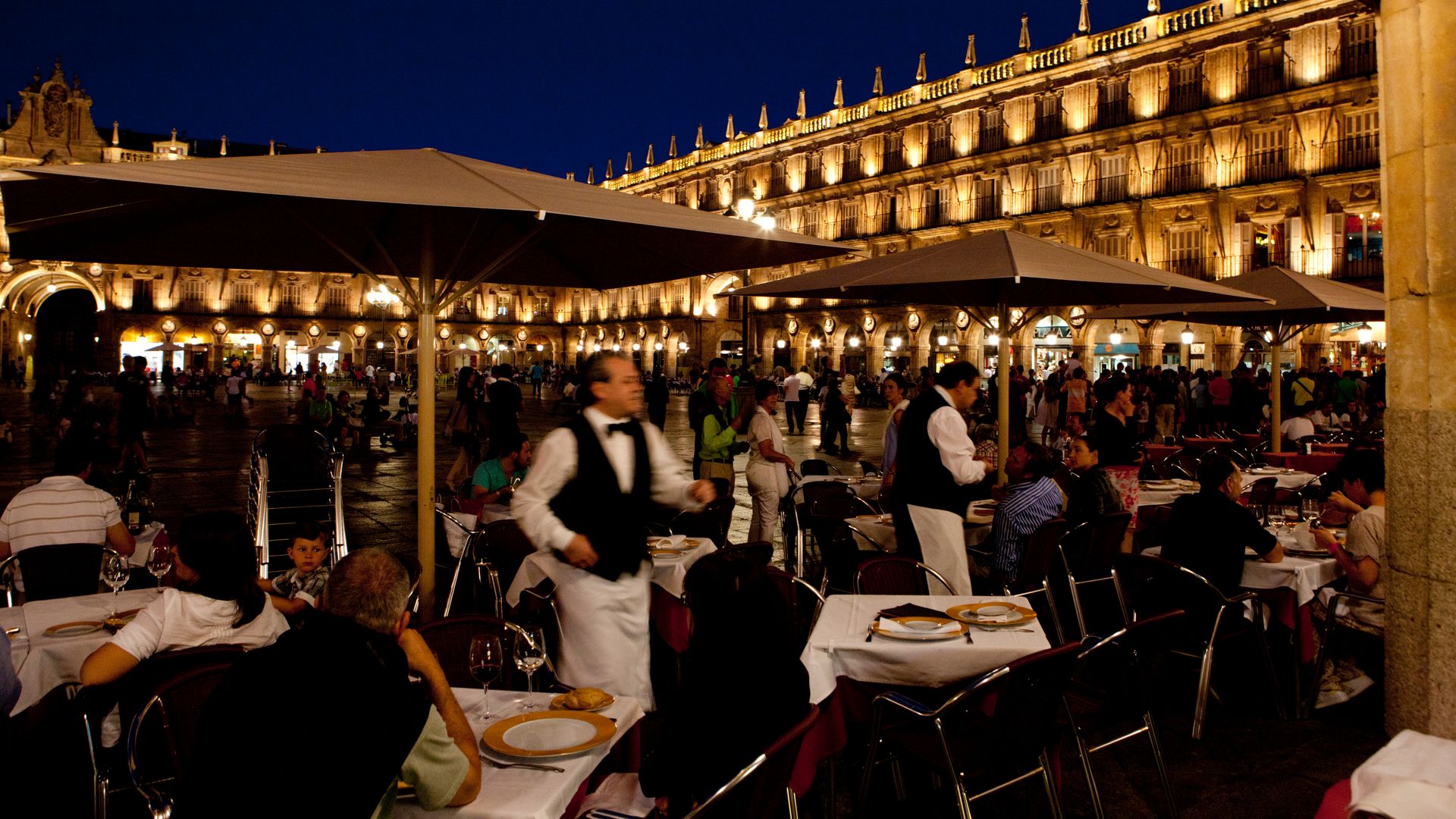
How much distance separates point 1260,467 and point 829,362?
28.1m

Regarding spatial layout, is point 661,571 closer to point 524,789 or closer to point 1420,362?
point 524,789

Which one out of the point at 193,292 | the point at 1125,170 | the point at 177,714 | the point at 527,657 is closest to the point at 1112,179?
the point at 1125,170

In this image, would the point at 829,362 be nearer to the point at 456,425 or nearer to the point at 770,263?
the point at 456,425

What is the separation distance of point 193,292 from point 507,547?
49726 mm

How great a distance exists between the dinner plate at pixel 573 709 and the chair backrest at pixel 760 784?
49 centimetres

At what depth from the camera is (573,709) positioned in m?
2.55

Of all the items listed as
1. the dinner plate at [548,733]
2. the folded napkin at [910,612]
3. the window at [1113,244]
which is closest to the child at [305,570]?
the dinner plate at [548,733]

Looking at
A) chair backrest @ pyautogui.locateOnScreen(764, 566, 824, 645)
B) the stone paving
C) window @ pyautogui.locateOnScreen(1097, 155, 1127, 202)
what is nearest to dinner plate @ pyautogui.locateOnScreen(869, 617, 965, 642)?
chair backrest @ pyautogui.locateOnScreen(764, 566, 824, 645)

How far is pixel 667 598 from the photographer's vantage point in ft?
14.7

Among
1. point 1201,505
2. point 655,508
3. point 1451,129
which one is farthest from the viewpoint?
point 1201,505

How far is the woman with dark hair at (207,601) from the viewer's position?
2.71 meters

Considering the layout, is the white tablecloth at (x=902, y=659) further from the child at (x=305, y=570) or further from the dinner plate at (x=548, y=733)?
the child at (x=305, y=570)

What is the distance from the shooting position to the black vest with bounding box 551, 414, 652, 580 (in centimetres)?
308

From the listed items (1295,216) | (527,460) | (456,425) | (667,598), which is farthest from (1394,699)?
(1295,216)
